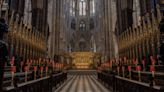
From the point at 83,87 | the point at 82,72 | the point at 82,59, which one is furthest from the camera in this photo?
the point at 82,59

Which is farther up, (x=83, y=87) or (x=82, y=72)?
(x=83, y=87)

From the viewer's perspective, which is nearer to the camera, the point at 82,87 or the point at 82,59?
the point at 82,87

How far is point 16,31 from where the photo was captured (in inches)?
390

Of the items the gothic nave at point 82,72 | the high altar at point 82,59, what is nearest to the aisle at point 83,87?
the gothic nave at point 82,72

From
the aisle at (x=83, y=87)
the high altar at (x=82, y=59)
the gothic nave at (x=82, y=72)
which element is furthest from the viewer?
the high altar at (x=82, y=59)

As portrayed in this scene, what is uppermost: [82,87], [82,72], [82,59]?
→ [82,59]

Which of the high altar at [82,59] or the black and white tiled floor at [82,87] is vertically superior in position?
the high altar at [82,59]

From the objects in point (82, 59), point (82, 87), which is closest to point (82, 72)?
point (82, 59)

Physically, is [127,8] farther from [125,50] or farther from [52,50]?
[52,50]

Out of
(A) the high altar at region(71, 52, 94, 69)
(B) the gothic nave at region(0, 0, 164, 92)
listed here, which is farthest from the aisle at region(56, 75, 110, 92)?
(A) the high altar at region(71, 52, 94, 69)

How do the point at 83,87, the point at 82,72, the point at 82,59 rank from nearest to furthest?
the point at 83,87 → the point at 82,72 → the point at 82,59

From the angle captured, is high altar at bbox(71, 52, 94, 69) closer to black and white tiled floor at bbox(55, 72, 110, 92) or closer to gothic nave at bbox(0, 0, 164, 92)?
gothic nave at bbox(0, 0, 164, 92)

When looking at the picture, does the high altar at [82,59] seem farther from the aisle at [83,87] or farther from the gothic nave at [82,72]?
the aisle at [83,87]

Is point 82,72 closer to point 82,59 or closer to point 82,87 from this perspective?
point 82,59
